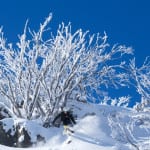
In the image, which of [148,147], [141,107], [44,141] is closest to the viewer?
[148,147]

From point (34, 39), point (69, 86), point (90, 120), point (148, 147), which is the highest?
point (34, 39)

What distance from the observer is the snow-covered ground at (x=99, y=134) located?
1677cm

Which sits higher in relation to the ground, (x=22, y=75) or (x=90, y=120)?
(x=22, y=75)

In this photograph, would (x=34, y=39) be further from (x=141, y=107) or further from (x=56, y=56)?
(x=141, y=107)

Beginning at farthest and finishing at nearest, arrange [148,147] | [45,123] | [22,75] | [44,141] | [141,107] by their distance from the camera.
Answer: [141,107] → [22,75] → [45,123] → [44,141] → [148,147]

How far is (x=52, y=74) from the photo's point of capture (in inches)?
838

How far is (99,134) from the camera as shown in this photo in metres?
18.3

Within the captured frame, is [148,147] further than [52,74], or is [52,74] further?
[52,74]

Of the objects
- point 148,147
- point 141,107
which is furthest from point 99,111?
point 148,147

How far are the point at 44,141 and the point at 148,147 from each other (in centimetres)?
441

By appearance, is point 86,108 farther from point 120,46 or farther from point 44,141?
point 44,141

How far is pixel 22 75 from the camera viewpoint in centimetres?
2103

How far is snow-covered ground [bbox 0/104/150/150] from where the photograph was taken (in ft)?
55.0

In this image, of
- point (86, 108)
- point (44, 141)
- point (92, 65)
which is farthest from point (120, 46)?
point (44, 141)
